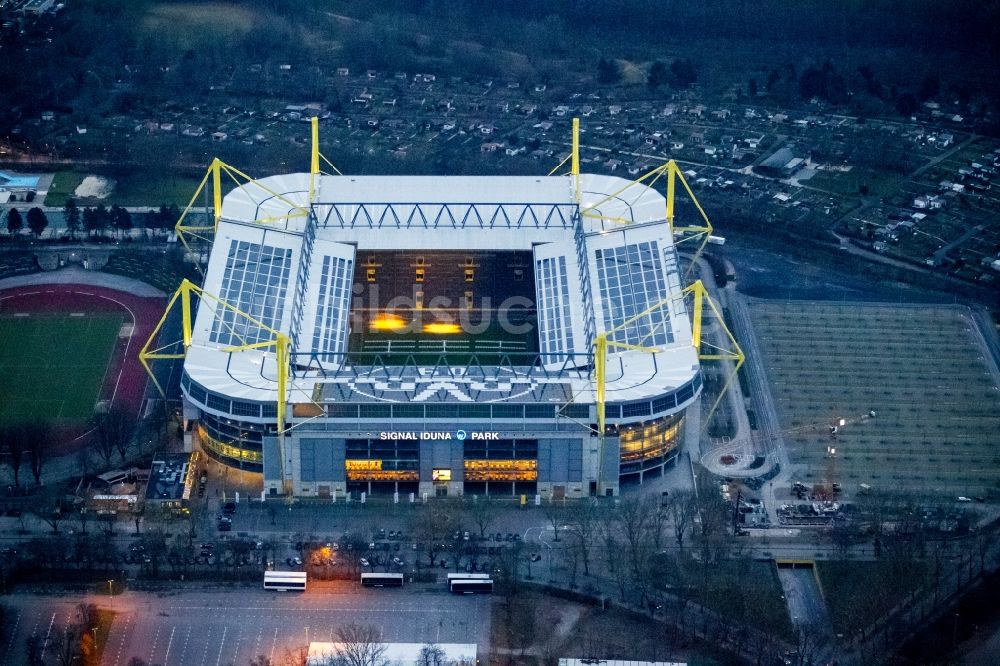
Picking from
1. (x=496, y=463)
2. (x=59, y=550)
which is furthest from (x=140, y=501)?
(x=496, y=463)

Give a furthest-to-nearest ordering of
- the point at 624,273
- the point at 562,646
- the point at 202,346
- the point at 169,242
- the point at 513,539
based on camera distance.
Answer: the point at 169,242 < the point at 624,273 < the point at 202,346 < the point at 513,539 < the point at 562,646

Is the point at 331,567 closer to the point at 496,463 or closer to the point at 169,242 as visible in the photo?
the point at 496,463

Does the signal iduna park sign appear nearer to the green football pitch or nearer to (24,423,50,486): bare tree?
(24,423,50,486): bare tree

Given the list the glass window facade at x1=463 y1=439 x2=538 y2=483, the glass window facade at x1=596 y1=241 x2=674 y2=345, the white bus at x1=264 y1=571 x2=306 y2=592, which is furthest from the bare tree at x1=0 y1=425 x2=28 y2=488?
the glass window facade at x1=596 y1=241 x2=674 y2=345

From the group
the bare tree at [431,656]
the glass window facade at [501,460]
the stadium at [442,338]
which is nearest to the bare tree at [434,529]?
the stadium at [442,338]

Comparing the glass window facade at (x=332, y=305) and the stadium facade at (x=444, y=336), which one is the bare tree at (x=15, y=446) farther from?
the glass window facade at (x=332, y=305)

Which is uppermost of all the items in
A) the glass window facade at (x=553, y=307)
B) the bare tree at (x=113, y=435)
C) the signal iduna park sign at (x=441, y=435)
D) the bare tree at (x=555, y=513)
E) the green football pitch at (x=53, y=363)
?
the signal iduna park sign at (x=441, y=435)

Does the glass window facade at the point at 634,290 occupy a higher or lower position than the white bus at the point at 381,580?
higher
